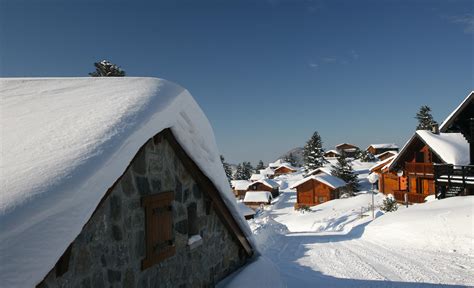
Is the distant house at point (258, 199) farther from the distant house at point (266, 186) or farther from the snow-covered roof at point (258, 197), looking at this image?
the distant house at point (266, 186)

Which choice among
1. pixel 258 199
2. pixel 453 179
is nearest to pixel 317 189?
pixel 258 199

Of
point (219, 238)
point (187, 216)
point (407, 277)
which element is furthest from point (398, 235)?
point (187, 216)

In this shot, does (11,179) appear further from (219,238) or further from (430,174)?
(430,174)

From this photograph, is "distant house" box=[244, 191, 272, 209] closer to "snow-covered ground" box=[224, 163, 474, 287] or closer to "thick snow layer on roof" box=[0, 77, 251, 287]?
"snow-covered ground" box=[224, 163, 474, 287]

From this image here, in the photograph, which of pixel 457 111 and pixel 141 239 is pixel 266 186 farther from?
pixel 141 239

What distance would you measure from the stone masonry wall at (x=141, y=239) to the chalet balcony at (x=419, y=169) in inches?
1095

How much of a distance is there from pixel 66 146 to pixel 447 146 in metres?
27.8

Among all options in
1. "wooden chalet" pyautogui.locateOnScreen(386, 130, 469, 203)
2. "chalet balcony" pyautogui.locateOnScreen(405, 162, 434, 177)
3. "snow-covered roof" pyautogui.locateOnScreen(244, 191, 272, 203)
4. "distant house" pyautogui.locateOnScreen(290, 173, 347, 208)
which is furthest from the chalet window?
"snow-covered roof" pyautogui.locateOnScreen(244, 191, 272, 203)

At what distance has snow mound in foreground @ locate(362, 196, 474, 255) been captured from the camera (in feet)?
43.8

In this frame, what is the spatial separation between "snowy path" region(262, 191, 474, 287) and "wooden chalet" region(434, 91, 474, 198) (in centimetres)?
825

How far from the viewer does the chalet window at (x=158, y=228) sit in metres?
4.33

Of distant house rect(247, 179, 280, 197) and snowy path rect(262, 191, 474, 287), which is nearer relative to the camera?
snowy path rect(262, 191, 474, 287)

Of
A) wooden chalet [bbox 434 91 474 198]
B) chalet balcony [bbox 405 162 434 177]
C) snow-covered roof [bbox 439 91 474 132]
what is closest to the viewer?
snow-covered roof [bbox 439 91 474 132]

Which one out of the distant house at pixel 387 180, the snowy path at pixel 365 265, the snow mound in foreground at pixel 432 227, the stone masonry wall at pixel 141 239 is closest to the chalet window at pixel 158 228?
the stone masonry wall at pixel 141 239
